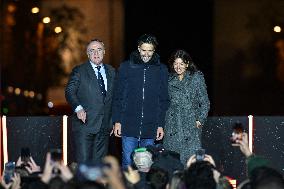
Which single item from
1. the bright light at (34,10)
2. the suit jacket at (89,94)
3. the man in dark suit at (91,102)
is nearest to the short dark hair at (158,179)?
the man in dark suit at (91,102)

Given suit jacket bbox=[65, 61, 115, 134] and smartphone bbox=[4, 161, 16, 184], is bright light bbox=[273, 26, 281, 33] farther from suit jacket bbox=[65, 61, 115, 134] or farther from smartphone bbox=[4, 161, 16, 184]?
smartphone bbox=[4, 161, 16, 184]

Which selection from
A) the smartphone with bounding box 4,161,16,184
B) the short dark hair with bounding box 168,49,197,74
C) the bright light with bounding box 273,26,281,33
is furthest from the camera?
the bright light with bounding box 273,26,281,33

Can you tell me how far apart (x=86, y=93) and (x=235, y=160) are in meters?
2.23

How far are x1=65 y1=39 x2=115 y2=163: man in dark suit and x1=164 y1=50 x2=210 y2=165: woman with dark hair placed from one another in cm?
72

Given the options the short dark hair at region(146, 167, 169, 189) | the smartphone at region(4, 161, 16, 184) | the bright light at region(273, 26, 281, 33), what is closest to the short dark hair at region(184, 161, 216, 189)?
the short dark hair at region(146, 167, 169, 189)

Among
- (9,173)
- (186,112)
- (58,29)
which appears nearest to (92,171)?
(9,173)

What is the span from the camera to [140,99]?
11883 millimetres

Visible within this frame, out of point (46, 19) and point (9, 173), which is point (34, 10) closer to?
point (46, 19)

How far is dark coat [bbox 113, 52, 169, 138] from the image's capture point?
11.8 meters

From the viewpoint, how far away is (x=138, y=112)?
1191 cm

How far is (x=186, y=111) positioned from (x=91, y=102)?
1.08 metres

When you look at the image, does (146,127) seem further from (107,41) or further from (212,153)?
(107,41)

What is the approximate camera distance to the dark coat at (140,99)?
11820mm

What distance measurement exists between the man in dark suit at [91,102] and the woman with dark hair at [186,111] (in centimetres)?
72
